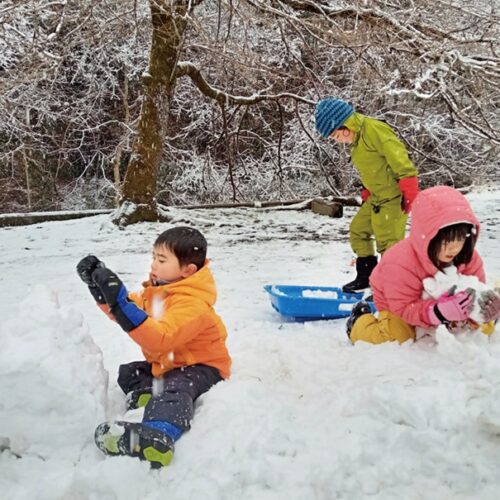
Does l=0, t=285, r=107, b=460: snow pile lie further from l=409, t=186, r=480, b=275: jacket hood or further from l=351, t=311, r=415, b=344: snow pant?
l=409, t=186, r=480, b=275: jacket hood

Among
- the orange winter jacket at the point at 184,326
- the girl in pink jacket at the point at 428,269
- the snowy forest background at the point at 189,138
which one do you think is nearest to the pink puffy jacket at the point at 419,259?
the girl in pink jacket at the point at 428,269

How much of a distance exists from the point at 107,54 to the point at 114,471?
1155 centimetres

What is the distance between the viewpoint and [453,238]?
2.33 metres

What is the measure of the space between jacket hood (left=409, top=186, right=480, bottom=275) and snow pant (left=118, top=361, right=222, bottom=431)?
1.02 metres

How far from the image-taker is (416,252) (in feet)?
8.07

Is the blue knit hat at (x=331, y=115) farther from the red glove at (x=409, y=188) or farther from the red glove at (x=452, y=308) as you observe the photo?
the red glove at (x=452, y=308)

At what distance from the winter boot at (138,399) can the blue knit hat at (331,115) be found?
2202 mm

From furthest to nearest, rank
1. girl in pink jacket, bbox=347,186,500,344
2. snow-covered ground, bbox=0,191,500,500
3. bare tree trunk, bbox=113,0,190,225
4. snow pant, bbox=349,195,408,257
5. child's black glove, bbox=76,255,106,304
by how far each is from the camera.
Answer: bare tree trunk, bbox=113,0,190,225 < snow pant, bbox=349,195,408,257 < girl in pink jacket, bbox=347,186,500,344 < child's black glove, bbox=76,255,106,304 < snow-covered ground, bbox=0,191,500,500

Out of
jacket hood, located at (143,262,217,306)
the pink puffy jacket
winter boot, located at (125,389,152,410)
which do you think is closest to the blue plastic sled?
the pink puffy jacket

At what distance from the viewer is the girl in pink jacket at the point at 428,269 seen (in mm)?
2231

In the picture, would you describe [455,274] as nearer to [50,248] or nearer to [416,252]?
[416,252]

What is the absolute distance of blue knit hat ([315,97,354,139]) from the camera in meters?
3.63

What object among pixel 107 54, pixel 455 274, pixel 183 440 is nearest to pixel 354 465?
pixel 183 440

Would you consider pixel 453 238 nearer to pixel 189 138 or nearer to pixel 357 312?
pixel 357 312
